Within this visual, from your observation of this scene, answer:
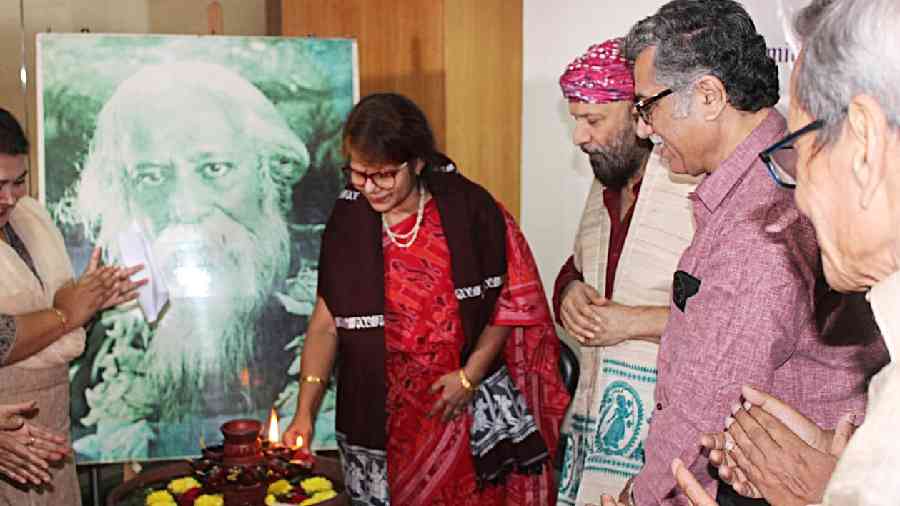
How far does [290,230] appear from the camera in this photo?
3.46m

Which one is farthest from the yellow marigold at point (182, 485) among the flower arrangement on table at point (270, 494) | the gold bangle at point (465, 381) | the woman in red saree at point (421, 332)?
the gold bangle at point (465, 381)

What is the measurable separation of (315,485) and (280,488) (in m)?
0.08

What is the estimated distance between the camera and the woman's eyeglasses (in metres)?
2.94

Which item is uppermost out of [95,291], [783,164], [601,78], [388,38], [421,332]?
[388,38]

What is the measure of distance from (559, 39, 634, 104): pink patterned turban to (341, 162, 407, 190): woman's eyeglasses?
0.54 m

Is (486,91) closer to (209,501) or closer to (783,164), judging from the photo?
(209,501)

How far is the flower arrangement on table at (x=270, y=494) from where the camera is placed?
243cm

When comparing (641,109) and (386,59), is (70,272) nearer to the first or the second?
(386,59)

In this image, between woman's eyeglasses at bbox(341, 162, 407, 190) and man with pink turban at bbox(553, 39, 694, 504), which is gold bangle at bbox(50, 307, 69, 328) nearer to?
woman's eyeglasses at bbox(341, 162, 407, 190)

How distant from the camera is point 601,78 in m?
2.66

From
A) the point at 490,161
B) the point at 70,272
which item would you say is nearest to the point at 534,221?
the point at 490,161

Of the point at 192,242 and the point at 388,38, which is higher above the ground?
the point at 388,38

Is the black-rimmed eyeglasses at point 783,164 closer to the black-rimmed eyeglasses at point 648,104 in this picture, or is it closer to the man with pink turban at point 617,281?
the black-rimmed eyeglasses at point 648,104

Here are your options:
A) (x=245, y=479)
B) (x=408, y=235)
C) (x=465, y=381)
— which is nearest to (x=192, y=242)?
(x=408, y=235)
